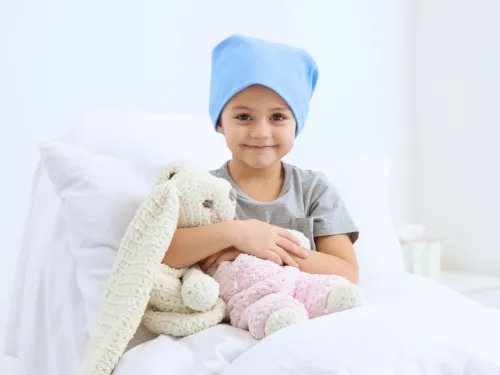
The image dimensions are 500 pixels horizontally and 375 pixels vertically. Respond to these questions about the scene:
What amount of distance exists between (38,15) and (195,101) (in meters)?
0.50

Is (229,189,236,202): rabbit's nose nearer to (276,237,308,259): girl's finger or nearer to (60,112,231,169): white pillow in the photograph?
(276,237,308,259): girl's finger

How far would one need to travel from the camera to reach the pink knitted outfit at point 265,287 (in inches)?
42.8

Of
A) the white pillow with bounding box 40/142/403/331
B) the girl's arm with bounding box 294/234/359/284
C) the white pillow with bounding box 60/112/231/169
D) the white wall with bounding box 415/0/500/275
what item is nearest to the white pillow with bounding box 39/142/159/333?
the white pillow with bounding box 40/142/403/331

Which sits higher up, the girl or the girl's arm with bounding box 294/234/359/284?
the girl

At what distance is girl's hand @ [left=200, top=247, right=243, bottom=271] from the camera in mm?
1198

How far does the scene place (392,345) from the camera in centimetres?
89

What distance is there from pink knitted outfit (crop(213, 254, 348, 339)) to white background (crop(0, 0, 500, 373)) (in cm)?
77

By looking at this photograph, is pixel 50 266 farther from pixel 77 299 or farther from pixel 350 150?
pixel 350 150

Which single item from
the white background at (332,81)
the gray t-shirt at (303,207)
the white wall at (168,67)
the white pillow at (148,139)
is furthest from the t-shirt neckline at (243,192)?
the white background at (332,81)

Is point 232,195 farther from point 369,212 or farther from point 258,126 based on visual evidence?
point 369,212

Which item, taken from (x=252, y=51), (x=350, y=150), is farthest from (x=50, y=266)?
(x=350, y=150)

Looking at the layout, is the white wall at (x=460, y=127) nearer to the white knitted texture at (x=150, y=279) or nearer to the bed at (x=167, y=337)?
the bed at (x=167, y=337)

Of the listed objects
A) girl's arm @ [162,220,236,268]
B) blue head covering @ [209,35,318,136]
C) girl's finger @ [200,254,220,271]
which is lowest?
girl's finger @ [200,254,220,271]

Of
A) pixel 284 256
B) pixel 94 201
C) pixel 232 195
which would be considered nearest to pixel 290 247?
pixel 284 256
